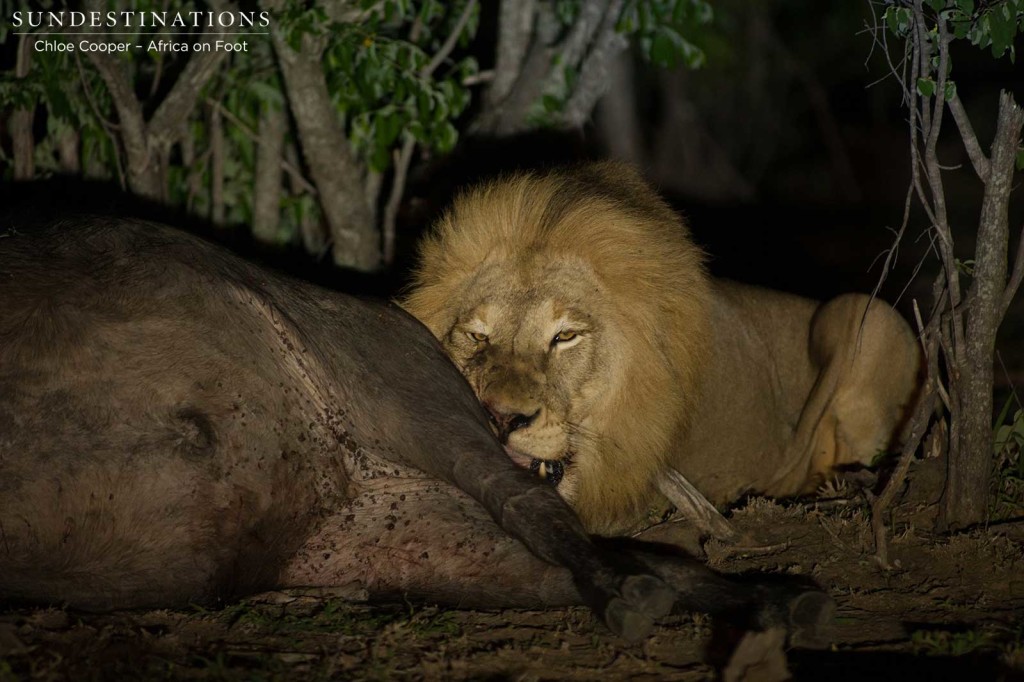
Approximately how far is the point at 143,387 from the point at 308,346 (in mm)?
551

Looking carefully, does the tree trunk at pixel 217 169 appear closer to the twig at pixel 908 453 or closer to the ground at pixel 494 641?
the ground at pixel 494 641

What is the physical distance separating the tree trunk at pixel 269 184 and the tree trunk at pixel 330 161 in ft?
1.48

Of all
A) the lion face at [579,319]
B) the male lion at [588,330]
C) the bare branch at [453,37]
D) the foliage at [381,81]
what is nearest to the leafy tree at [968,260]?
the male lion at [588,330]

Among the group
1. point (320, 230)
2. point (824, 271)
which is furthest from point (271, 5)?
point (824, 271)

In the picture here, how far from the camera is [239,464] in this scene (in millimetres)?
2986

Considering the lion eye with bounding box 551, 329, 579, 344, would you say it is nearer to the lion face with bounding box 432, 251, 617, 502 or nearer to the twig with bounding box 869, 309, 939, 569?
the lion face with bounding box 432, 251, 617, 502

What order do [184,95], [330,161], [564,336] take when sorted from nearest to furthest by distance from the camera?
[564,336]
[184,95]
[330,161]

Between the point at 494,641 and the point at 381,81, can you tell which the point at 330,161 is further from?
the point at 494,641

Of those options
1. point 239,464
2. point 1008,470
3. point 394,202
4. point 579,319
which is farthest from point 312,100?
point 1008,470

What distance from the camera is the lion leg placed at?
188 inches

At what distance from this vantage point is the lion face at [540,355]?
11.7 feet

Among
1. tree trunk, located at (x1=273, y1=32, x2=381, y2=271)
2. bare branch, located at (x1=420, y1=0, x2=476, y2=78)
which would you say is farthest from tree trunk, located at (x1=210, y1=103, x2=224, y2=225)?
bare branch, located at (x1=420, y1=0, x2=476, y2=78)

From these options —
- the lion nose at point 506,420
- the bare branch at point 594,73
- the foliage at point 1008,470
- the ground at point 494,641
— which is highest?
the bare branch at point 594,73

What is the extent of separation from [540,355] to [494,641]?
119cm
